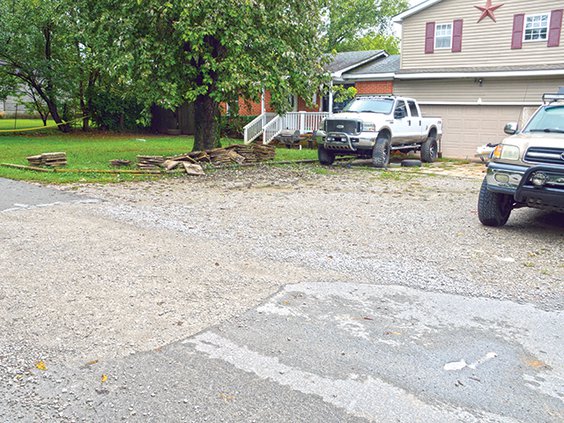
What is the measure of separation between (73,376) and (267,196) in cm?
719

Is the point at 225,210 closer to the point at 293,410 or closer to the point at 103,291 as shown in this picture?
the point at 103,291

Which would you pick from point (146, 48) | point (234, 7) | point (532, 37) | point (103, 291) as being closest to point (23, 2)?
point (146, 48)

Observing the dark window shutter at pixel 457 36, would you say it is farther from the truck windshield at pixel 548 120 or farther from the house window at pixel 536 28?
the truck windshield at pixel 548 120

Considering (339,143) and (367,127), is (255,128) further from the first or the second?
(367,127)

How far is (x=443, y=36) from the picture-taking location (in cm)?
2130

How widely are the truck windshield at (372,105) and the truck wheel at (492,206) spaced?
882cm

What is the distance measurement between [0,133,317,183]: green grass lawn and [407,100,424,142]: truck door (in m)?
3.44

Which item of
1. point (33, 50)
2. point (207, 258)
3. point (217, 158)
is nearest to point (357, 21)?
point (33, 50)

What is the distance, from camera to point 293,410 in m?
2.96

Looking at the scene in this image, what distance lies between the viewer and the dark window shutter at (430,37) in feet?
70.5

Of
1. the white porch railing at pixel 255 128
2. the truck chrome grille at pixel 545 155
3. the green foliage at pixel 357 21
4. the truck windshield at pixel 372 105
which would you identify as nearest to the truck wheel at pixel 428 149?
the truck windshield at pixel 372 105

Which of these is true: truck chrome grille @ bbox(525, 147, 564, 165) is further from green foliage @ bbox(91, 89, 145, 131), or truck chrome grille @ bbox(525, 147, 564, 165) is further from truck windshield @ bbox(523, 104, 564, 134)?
green foliage @ bbox(91, 89, 145, 131)

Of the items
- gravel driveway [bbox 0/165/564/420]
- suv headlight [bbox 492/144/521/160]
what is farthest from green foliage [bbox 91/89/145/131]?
suv headlight [bbox 492/144/521/160]

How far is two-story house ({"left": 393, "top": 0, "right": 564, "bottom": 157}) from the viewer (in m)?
18.9
